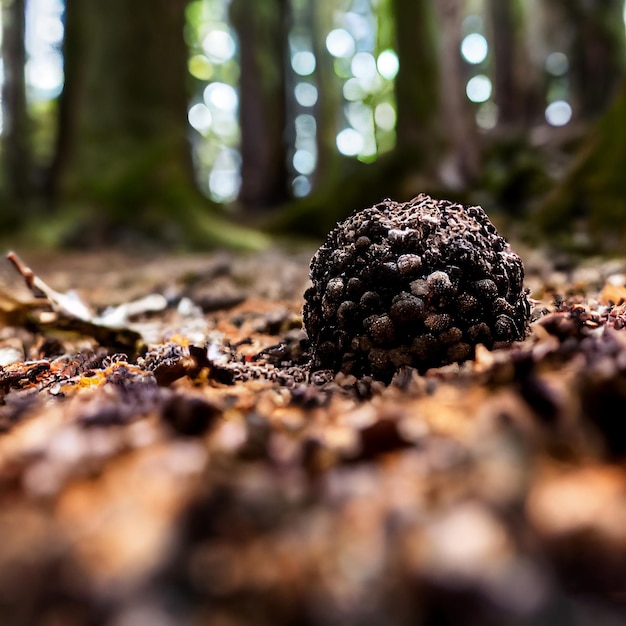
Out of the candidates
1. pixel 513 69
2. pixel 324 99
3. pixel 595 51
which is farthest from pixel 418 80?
pixel 324 99

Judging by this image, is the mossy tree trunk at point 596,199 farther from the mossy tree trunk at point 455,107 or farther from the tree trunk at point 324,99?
the tree trunk at point 324,99

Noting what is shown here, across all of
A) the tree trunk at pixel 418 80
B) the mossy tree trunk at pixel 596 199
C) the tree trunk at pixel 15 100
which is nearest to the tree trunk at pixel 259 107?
the tree trunk at pixel 15 100

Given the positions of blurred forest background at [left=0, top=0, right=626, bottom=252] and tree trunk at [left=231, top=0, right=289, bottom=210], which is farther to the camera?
tree trunk at [left=231, top=0, right=289, bottom=210]

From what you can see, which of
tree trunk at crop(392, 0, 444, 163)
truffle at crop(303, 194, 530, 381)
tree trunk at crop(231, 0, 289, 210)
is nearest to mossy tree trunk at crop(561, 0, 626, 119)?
tree trunk at crop(392, 0, 444, 163)

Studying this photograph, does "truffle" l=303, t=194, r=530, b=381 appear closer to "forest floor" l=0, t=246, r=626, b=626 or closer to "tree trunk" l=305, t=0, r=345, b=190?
"forest floor" l=0, t=246, r=626, b=626

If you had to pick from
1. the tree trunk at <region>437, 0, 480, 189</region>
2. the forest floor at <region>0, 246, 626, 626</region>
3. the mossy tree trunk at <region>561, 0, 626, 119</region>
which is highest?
the mossy tree trunk at <region>561, 0, 626, 119</region>

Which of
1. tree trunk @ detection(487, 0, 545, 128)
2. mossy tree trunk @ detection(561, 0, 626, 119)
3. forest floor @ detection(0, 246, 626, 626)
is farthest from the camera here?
tree trunk @ detection(487, 0, 545, 128)

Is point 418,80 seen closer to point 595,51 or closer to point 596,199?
point 595,51
